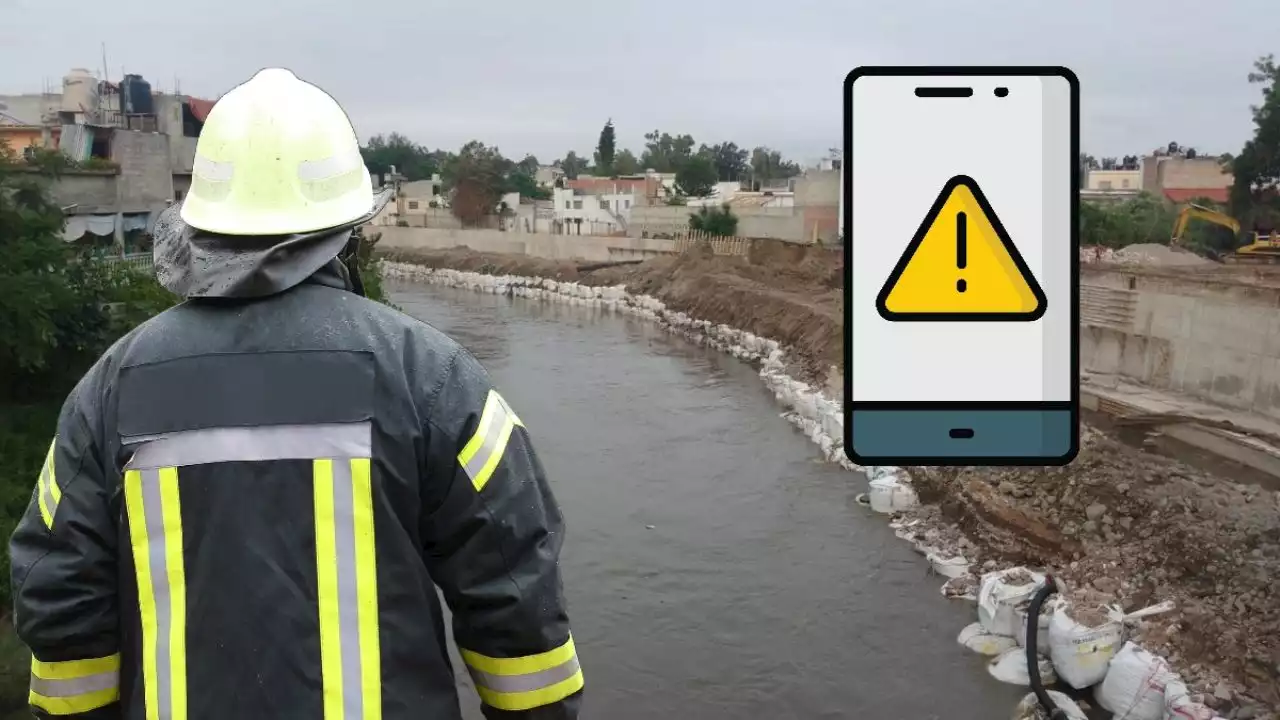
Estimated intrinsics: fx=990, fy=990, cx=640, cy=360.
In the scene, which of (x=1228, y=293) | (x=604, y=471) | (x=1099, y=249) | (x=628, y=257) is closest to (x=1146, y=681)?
(x=1228, y=293)

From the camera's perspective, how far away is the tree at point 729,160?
167 feet

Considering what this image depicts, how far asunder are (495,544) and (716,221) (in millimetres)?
25098

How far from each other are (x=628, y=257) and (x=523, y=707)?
88.5 feet

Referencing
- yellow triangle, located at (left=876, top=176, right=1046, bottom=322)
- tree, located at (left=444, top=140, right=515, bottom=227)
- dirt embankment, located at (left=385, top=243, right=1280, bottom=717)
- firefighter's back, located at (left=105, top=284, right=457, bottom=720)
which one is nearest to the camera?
firefighter's back, located at (left=105, top=284, right=457, bottom=720)

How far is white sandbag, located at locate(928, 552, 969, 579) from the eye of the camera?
6602mm

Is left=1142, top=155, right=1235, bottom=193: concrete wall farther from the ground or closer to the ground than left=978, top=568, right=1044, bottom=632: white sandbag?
farther from the ground

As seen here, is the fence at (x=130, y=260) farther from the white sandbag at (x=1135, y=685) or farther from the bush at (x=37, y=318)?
the white sandbag at (x=1135, y=685)

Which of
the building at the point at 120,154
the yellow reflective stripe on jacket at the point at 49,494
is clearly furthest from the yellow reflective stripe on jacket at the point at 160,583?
the building at the point at 120,154

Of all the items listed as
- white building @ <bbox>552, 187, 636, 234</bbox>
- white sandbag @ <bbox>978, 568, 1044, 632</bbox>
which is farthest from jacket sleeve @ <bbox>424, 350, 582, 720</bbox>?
white building @ <bbox>552, 187, 636, 234</bbox>

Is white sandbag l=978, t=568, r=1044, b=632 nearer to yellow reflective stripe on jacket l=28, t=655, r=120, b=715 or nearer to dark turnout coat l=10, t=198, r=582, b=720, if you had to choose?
dark turnout coat l=10, t=198, r=582, b=720

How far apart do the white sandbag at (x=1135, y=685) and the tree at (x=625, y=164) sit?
52.8m

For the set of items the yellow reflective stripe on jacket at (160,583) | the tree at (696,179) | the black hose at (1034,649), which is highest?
the tree at (696,179)

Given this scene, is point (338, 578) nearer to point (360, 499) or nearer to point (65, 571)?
point (360, 499)

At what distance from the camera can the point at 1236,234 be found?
14.6 meters
